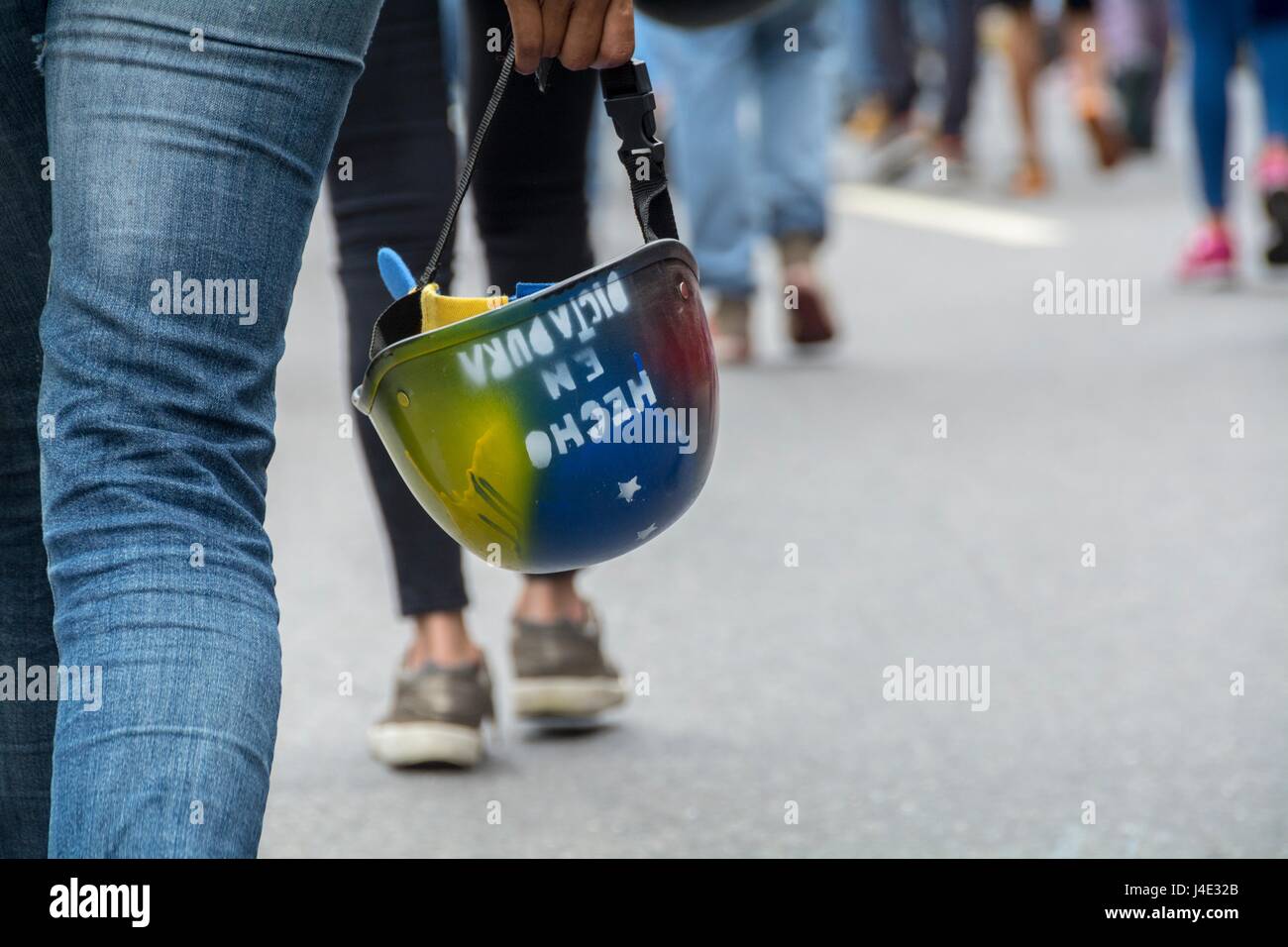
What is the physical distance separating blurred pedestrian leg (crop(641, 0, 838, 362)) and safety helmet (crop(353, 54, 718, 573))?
3.99 meters

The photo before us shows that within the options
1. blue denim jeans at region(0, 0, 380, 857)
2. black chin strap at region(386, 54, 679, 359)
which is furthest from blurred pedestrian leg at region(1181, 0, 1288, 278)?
blue denim jeans at region(0, 0, 380, 857)

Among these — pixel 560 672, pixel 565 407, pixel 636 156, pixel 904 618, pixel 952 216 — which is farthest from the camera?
pixel 952 216

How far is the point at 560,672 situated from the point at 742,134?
3242 mm

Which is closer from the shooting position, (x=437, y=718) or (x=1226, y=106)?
(x=437, y=718)

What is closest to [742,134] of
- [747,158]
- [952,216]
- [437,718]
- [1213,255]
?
[747,158]

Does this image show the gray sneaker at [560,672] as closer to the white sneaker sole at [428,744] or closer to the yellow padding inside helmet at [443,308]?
the white sneaker sole at [428,744]

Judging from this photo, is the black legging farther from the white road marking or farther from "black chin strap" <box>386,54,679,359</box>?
the white road marking

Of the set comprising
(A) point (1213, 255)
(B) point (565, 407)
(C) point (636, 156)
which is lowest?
(B) point (565, 407)

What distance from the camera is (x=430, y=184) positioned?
96.7 inches

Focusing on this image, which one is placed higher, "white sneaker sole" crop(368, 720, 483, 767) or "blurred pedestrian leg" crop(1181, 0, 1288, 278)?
"blurred pedestrian leg" crop(1181, 0, 1288, 278)

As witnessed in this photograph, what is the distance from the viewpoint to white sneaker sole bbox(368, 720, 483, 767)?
2.56 meters

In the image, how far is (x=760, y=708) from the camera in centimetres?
283

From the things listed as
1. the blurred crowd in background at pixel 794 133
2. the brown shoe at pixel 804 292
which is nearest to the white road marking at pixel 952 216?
the blurred crowd in background at pixel 794 133

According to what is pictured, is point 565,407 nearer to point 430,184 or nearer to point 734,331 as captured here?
point 430,184
